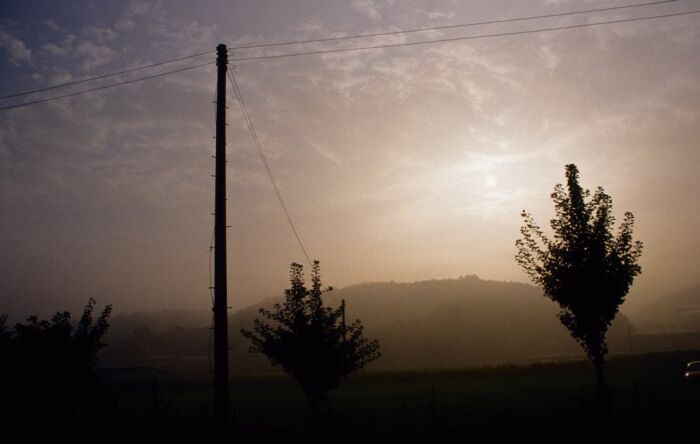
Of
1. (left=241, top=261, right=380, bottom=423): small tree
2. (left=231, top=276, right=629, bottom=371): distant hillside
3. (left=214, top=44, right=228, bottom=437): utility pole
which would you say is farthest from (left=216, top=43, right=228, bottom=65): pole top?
(left=231, top=276, right=629, bottom=371): distant hillside

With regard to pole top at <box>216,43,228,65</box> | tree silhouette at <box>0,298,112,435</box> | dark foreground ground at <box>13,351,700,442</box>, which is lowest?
dark foreground ground at <box>13,351,700,442</box>

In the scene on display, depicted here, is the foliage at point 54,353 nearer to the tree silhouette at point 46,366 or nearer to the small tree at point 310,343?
the tree silhouette at point 46,366

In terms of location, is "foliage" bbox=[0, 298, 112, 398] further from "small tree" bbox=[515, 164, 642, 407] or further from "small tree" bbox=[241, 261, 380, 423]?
"small tree" bbox=[515, 164, 642, 407]

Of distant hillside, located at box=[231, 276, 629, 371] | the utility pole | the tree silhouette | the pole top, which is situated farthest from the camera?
distant hillside, located at box=[231, 276, 629, 371]

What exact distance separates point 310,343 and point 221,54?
10.9 meters

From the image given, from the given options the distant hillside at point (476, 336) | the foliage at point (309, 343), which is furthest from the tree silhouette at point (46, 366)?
Answer: the distant hillside at point (476, 336)

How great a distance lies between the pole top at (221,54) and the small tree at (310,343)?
9.13 meters

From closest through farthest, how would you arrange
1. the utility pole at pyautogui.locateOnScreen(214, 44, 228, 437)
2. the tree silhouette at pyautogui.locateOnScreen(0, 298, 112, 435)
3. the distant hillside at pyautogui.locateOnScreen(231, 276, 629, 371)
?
the utility pole at pyautogui.locateOnScreen(214, 44, 228, 437)
the tree silhouette at pyautogui.locateOnScreen(0, 298, 112, 435)
the distant hillside at pyautogui.locateOnScreen(231, 276, 629, 371)

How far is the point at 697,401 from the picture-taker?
27078 mm

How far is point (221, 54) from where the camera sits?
15.1 meters

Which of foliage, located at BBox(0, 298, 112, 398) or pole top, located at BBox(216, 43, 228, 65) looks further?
foliage, located at BBox(0, 298, 112, 398)

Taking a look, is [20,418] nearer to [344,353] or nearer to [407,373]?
[344,353]

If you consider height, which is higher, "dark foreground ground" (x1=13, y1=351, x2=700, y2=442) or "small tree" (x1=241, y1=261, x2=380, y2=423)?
"small tree" (x1=241, y1=261, x2=380, y2=423)

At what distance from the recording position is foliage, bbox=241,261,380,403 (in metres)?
19.8
